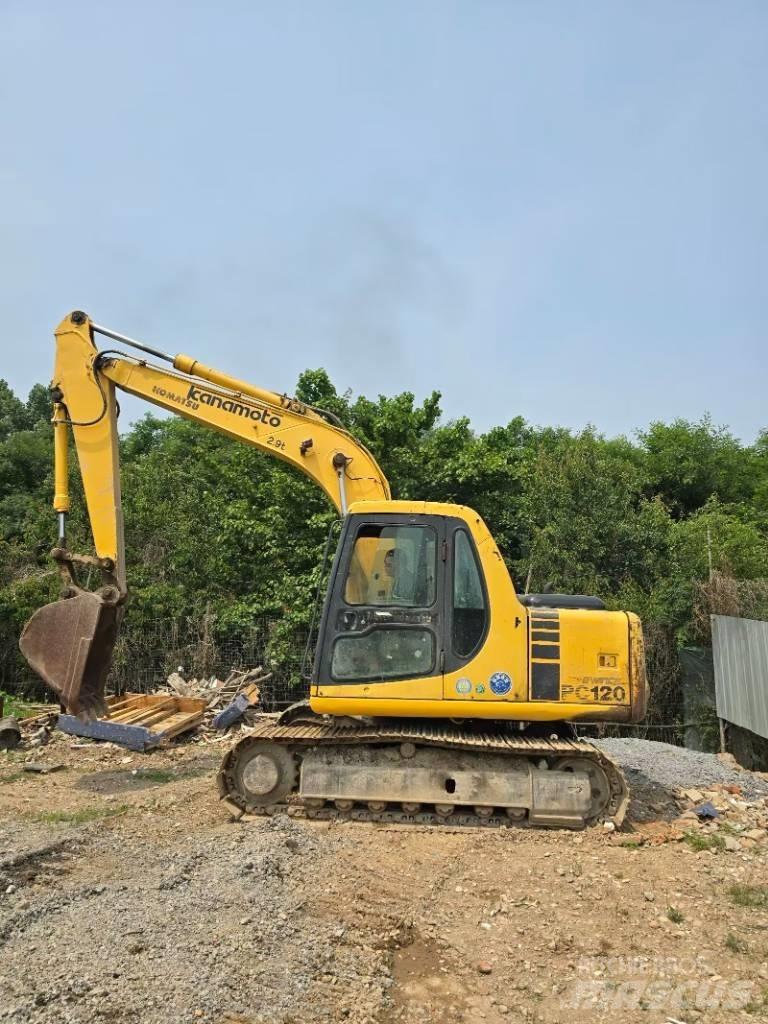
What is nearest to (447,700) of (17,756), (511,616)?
(511,616)

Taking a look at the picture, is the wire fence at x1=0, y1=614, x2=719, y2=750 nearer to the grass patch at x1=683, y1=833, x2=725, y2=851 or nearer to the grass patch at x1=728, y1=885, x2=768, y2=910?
the grass patch at x1=683, y1=833, x2=725, y2=851

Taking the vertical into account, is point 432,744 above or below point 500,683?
below

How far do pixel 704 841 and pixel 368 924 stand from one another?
3.44m

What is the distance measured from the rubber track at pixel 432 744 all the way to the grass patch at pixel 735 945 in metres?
2.10

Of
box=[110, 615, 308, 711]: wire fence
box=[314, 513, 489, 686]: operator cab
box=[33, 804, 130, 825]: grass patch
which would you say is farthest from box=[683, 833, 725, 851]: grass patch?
box=[110, 615, 308, 711]: wire fence

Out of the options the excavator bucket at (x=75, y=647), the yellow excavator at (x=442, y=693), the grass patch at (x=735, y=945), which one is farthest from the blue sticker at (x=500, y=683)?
the excavator bucket at (x=75, y=647)

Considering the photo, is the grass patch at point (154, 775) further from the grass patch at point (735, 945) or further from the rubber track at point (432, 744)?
the grass patch at point (735, 945)

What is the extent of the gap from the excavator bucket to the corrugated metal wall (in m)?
8.36

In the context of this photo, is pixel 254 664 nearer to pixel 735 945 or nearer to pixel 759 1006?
pixel 735 945

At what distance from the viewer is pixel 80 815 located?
781cm

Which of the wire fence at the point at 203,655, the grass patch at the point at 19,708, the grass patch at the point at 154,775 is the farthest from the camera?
the wire fence at the point at 203,655

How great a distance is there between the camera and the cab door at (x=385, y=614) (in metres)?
7.14

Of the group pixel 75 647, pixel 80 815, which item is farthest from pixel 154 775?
pixel 75 647

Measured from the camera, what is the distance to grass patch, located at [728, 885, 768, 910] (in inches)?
219
